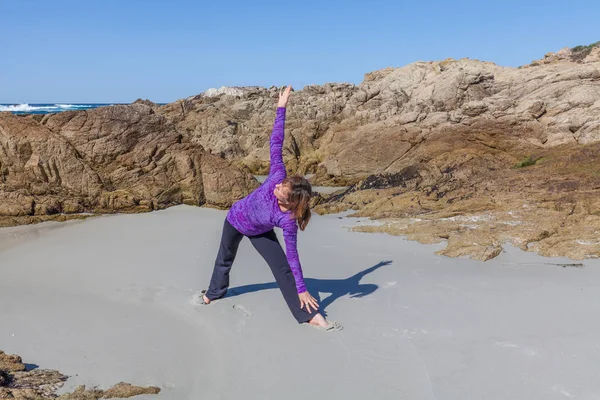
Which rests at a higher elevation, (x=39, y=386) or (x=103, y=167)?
(x=103, y=167)

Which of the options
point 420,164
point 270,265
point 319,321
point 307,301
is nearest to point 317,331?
point 319,321

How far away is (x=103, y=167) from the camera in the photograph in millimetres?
9320

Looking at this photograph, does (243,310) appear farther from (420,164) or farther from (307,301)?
(420,164)

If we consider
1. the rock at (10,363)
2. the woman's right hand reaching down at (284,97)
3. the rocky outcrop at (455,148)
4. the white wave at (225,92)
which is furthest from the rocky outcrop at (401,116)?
the rock at (10,363)

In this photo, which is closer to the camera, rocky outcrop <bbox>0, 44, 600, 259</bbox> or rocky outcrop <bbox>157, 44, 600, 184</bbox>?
rocky outcrop <bbox>0, 44, 600, 259</bbox>

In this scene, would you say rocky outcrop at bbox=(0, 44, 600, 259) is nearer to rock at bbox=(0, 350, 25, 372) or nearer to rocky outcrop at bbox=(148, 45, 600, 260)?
rocky outcrop at bbox=(148, 45, 600, 260)

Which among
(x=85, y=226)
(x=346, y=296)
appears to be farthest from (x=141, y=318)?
(x=85, y=226)

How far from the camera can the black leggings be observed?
4.07 m

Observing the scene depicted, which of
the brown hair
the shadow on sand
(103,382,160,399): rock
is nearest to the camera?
(103,382,160,399): rock

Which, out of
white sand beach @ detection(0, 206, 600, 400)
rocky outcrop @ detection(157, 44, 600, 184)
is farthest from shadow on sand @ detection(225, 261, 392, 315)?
rocky outcrop @ detection(157, 44, 600, 184)

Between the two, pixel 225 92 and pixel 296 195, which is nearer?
pixel 296 195

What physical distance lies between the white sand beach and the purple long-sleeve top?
0.61m

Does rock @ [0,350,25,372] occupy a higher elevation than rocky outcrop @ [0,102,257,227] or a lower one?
lower

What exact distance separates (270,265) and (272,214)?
535mm
